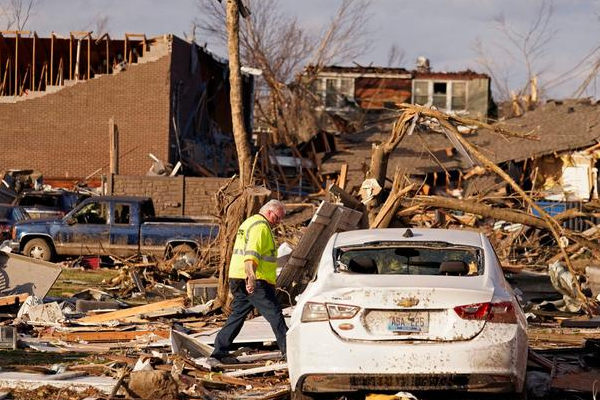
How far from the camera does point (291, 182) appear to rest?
125 feet

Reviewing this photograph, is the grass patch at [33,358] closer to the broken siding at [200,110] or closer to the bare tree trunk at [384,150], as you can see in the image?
the bare tree trunk at [384,150]

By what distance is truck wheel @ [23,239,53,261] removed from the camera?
2446 cm

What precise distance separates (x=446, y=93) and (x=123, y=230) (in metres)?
34.0

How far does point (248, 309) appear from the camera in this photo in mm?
11344

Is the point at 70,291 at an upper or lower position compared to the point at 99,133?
lower

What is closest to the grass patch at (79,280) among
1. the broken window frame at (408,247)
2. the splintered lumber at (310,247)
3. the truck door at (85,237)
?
the truck door at (85,237)

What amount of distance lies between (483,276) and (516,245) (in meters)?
14.7

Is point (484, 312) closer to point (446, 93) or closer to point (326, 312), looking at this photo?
point (326, 312)

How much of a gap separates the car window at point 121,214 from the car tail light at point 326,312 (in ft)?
54.5

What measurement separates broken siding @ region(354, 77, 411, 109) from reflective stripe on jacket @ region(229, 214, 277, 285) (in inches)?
1783

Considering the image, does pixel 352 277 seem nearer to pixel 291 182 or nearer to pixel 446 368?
pixel 446 368

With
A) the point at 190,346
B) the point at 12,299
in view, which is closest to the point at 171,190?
the point at 12,299

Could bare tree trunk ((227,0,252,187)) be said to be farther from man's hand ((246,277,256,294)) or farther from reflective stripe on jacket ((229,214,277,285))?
man's hand ((246,277,256,294))

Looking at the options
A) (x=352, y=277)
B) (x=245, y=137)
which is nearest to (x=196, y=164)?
(x=245, y=137)
